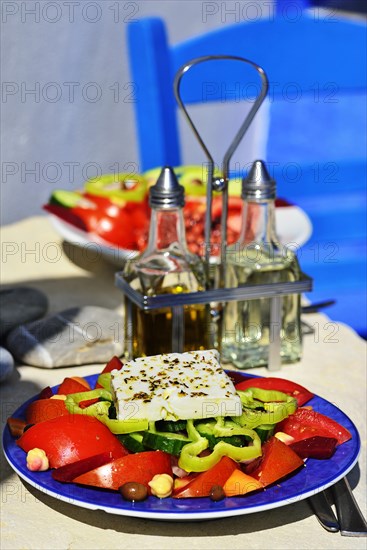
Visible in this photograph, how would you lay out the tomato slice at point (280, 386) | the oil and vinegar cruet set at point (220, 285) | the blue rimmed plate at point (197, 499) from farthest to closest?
1. the oil and vinegar cruet set at point (220, 285)
2. the tomato slice at point (280, 386)
3. the blue rimmed plate at point (197, 499)

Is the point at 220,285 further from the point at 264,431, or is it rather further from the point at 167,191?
the point at 264,431

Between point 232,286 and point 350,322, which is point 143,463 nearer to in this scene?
point 232,286

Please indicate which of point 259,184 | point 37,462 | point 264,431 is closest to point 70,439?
point 37,462

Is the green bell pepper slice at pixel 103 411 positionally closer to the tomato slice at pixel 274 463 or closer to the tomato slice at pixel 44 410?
the tomato slice at pixel 44 410

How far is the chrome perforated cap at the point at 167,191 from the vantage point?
1040 mm

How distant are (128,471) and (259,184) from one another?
45 cm

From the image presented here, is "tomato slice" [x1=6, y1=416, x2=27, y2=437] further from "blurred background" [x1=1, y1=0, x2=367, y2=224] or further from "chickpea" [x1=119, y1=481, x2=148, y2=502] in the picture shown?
"blurred background" [x1=1, y1=0, x2=367, y2=224]

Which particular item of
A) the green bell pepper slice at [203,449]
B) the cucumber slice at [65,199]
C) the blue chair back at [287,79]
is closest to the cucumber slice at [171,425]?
the green bell pepper slice at [203,449]

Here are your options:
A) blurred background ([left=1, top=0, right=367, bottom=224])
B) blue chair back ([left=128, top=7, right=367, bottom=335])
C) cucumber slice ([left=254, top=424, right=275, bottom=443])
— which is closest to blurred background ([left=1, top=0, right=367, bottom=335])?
blurred background ([left=1, top=0, right=367, bottom=224])

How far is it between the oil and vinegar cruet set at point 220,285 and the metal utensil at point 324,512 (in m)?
0.30

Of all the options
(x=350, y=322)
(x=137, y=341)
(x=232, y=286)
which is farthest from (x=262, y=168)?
(x=350, y=322)

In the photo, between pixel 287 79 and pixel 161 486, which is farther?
pixel 287 79

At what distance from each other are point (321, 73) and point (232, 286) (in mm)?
1209

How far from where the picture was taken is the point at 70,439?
81 centimetres
